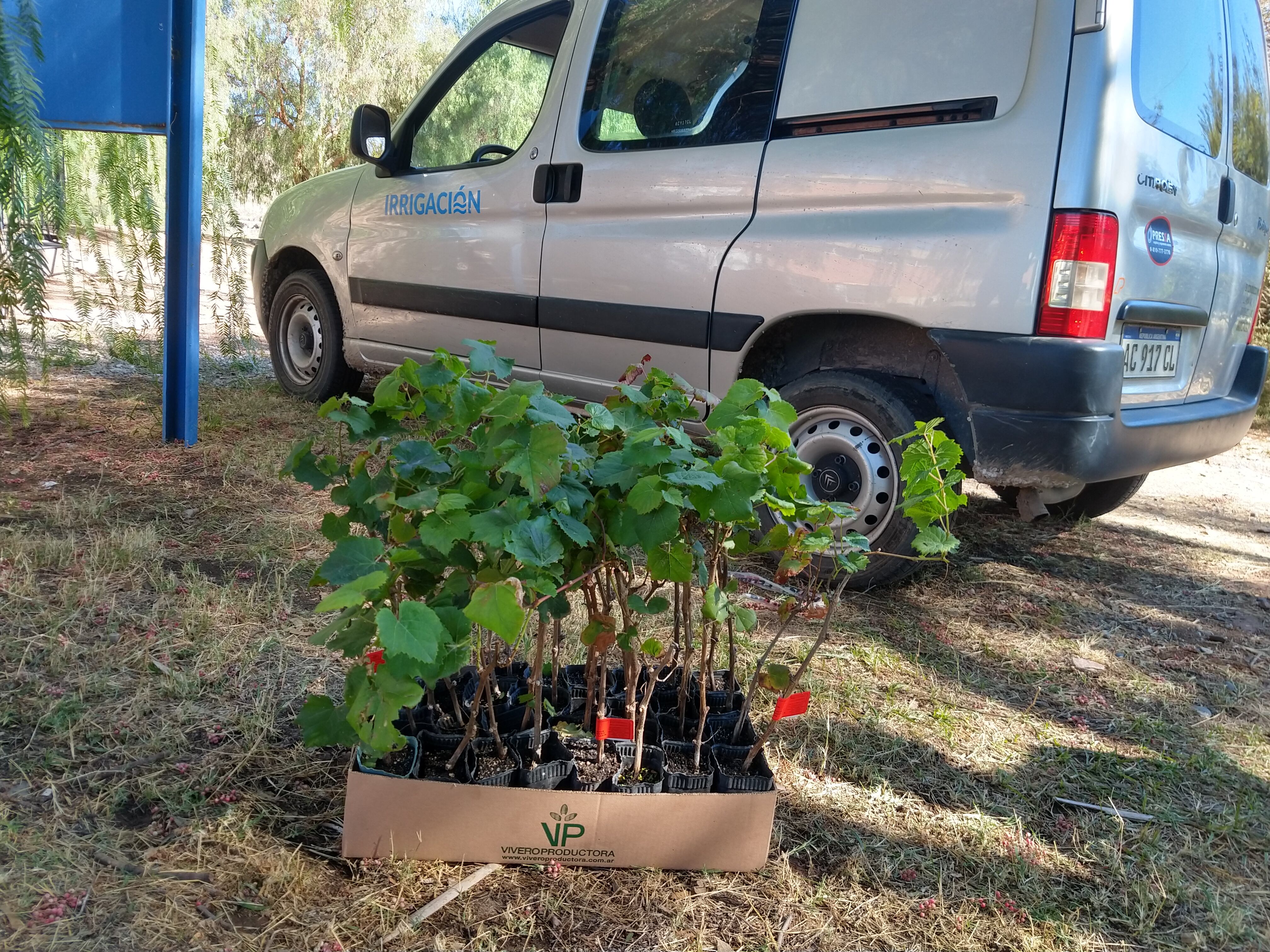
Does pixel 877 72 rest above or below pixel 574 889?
above

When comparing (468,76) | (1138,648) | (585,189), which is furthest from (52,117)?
(1138,648)

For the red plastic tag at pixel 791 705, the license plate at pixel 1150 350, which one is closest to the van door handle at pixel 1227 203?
the license plate at pixel 1150 350

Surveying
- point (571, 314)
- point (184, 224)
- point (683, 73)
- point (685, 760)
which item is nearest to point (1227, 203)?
point (683, 73)

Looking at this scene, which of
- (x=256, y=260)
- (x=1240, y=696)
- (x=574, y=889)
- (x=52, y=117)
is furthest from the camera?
(x=256, y=260)

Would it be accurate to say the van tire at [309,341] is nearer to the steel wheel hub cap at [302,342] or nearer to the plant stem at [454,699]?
the steel wheel hub cap at [302,342]

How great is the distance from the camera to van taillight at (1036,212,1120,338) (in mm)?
2795

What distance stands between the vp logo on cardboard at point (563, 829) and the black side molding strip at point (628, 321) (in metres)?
2.18

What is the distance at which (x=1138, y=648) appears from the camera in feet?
10.6

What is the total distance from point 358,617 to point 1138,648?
8.97 feet

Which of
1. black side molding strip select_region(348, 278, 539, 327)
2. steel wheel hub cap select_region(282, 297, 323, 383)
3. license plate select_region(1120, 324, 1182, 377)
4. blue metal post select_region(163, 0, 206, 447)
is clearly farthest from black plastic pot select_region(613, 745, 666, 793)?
steel wheel hub cap select_region(282, 297, 323, 383)

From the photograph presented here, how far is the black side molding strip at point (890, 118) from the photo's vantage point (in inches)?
117

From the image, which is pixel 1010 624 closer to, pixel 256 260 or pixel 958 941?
pixel 958 941

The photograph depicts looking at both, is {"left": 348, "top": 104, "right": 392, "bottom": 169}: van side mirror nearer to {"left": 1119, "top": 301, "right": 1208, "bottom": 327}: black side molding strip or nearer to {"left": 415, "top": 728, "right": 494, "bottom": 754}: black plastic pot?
{"left": 1119, "top": 301, "right": 1208, "bottom": 327}: black side molding strip

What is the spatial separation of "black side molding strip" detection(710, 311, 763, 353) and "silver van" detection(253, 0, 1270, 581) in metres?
0.01
